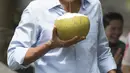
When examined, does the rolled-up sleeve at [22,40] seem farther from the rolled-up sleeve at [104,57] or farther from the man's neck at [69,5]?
the rolled-up sleeve at [104,57]

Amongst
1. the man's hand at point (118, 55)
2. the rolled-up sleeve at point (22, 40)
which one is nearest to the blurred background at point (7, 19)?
the man's hand at point (118, 55)

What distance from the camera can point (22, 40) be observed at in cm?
200

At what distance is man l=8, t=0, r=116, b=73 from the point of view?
1961 millimetres

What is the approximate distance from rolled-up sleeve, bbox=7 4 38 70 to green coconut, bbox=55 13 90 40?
15cm

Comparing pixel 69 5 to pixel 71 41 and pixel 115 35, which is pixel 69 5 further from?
pixel 115 35

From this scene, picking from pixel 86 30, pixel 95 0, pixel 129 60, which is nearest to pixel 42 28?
pixel 86 30

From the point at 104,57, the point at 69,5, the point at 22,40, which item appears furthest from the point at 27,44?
the point at 104,57

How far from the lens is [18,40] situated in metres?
2.01

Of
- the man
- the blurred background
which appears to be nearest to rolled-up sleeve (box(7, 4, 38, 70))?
the man

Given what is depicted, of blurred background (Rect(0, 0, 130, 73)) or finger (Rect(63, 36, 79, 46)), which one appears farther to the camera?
blurred background (Rect(0, 0, 130, 73))

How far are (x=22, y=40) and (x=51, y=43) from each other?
0.18 metres

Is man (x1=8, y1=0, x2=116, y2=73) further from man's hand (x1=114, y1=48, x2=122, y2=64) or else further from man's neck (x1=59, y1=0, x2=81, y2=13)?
man's hand (x1=114, y1=48, x2=122, y2=64)

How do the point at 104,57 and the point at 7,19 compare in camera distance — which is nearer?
the point at 104,57

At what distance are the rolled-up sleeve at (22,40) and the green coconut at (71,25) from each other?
0.49 ft
